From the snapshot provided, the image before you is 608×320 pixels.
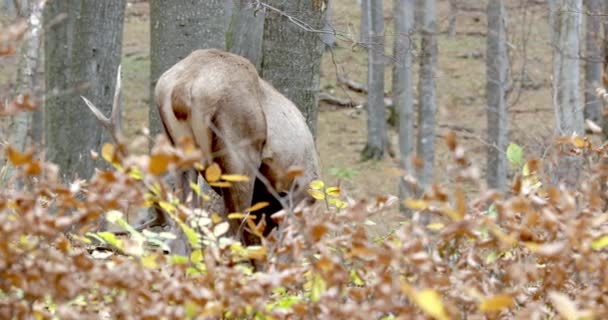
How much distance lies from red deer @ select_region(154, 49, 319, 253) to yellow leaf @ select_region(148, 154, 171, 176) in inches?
121

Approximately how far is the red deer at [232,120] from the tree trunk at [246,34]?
1.28 metres

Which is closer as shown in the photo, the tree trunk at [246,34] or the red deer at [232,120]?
the red deer at [232,120]

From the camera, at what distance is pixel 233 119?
6.94 metres

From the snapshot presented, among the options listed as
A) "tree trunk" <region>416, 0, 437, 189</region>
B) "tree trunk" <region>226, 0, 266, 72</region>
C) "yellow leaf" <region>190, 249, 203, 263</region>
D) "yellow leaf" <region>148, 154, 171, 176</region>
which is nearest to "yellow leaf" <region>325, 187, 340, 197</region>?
"yellow leaf" <region>190, 249, 203, 263</region>

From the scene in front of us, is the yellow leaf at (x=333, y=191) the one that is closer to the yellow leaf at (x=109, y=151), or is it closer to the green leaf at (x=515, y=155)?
the green leaf at (x=515, y=155)

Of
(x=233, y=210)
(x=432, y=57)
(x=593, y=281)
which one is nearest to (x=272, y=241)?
(x=593, y=281)

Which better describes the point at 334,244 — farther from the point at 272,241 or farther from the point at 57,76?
the point at 57,76

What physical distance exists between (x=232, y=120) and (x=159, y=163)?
3.76 metres

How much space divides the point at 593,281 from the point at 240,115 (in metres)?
3.29

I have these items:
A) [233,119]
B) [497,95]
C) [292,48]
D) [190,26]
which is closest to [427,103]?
[497,95]

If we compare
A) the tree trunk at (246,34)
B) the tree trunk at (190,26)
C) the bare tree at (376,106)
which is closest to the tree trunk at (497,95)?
the bare tree at (376,106)

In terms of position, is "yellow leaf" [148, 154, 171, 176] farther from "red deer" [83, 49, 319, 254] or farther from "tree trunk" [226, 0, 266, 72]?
"tree trunk" [226, 0, 266, 72]

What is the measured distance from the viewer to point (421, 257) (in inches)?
136

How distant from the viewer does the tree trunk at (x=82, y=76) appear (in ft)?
42.7
